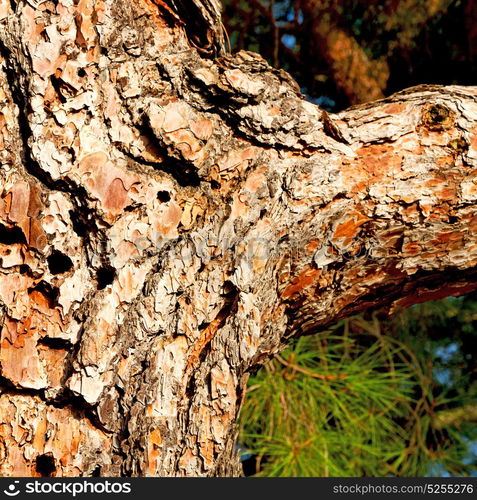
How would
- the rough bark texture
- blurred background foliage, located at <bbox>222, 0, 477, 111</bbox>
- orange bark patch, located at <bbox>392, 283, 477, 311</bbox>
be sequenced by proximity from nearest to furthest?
1. the rough bark texture
2. orange bark patch, located at <bbox>392, 283, 477, 311</bbox>
3. blurred background foliage, located at <bbox>222, 0, 477, 111</bbox>

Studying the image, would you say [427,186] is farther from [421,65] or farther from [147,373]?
[421,65]

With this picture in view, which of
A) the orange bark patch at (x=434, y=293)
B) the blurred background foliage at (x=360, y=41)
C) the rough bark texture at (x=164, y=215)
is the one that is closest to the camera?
the rough bark texture at (x=164, y=215)

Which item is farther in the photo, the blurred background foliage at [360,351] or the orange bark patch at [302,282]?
the blurred background foliage at [360,351]

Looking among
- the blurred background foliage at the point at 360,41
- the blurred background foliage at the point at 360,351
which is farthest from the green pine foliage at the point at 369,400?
the blurred background foliage at the point at 360,41

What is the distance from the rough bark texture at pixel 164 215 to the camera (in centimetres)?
47

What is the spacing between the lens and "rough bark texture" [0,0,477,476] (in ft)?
1.55

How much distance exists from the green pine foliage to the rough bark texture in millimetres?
525

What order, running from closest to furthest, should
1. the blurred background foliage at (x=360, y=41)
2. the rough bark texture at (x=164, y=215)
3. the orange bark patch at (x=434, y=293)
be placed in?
the rough bark texture at (x=164, y=215), the orange bark patch at (x=434, y=293), the blurred background foliage at (x=360, y=41)

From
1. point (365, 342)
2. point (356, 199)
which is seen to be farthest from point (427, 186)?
point (365, 342)

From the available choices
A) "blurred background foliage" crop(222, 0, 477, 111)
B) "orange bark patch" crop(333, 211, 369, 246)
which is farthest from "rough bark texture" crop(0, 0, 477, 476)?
"blurred background foliage" crop(222, 0, 477, 111)

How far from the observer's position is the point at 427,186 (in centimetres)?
52

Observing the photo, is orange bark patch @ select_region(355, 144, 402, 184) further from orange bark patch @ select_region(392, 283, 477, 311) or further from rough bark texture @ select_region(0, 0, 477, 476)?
orange bark patch @ select_region(392, 283, 477, 311)

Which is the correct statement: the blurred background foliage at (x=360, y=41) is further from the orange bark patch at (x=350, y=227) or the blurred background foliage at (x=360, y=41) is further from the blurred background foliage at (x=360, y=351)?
the orange bark patch at (x=350, y=227)

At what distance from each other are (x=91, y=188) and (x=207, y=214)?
9 cm
